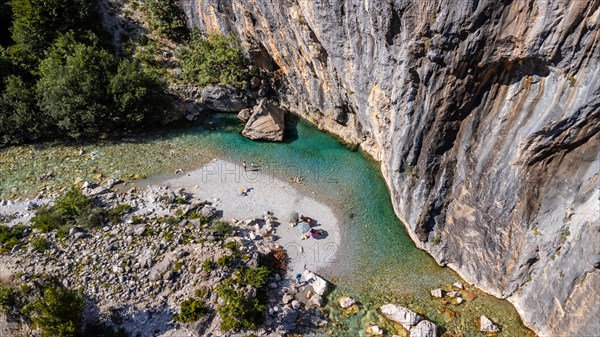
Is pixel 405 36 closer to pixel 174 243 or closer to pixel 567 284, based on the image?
pixel 567 284

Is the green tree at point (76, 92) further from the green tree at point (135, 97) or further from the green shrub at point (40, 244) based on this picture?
the green shrub at point (40, 244)

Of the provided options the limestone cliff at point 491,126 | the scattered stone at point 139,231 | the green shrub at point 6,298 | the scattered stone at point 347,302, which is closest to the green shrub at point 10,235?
the green shrub at point 6,298

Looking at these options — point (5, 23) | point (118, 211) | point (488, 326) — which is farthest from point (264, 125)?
point (5, 23)

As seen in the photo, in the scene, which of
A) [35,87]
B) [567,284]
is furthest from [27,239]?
[567,284]

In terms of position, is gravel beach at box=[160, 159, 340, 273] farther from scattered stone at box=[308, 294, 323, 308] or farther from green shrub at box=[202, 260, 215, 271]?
green shrub at box=[202, 260, 215, 271]

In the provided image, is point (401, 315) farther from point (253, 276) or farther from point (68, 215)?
point (68, 215)

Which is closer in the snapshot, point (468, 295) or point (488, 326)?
point (488, 326)
